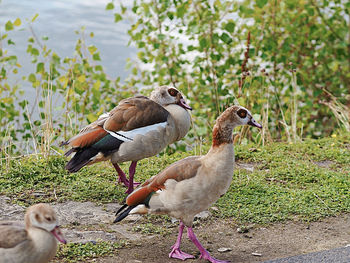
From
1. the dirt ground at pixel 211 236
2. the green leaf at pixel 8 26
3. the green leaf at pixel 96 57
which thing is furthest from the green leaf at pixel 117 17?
the dirt ground at pixel 211 236

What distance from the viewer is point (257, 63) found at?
9.59 meters

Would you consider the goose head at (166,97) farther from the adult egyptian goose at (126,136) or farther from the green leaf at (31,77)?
the green leaf at (31,77)

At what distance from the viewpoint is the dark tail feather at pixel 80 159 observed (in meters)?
5.23

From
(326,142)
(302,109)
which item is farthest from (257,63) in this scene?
(326,142)

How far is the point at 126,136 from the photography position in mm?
5375

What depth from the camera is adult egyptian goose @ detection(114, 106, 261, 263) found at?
4129 mm

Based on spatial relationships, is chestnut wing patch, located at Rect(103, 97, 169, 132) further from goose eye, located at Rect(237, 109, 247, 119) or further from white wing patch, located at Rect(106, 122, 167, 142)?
goose eye, located at Rect(237, 109, 247, 119)

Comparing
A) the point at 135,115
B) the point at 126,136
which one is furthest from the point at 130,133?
the point at 135,115

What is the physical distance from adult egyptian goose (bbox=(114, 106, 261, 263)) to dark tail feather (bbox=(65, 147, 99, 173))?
1.11 metres

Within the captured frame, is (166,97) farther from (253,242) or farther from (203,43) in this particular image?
→ (203,43)

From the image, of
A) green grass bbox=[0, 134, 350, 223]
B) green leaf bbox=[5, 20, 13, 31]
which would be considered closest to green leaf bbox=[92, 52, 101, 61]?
green leaf bbox=[5, 20, 13, 31]

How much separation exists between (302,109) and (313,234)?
5849mm

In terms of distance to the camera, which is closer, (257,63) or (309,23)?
(257,63)

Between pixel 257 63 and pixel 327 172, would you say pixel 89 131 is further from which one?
pixel 257 63
